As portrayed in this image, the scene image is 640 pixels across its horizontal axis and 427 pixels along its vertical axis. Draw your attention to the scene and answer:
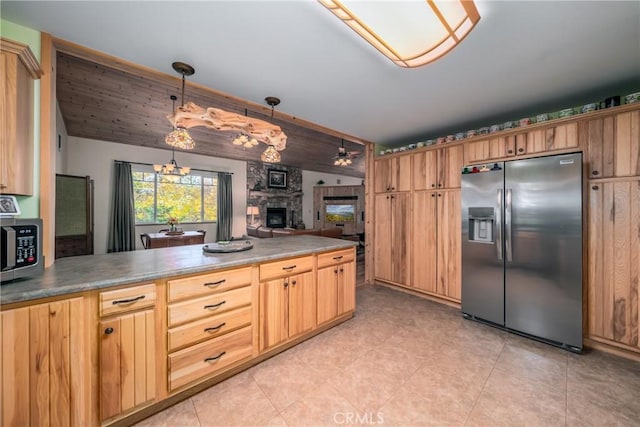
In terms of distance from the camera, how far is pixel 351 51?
1.73m

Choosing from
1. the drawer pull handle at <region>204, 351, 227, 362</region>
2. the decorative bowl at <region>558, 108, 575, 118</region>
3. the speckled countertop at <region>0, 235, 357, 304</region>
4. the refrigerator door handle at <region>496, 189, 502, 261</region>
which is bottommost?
the drawer pull handle at <region>204, 351, 227, 362</region>

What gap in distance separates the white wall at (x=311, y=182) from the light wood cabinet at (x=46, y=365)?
8.29 metres

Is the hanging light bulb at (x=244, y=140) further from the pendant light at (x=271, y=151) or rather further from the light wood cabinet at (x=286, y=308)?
the light wood cabinet at (x=286, y=308)

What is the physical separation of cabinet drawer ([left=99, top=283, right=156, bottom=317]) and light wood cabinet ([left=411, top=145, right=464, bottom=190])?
129 inches

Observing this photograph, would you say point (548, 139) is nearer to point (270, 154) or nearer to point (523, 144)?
point (523, 144)

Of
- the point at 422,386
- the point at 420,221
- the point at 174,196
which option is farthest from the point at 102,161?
the point at 422,386

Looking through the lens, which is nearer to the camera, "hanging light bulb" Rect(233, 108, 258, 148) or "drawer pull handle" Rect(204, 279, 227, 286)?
"drawer pull handle" Rect(204, 279, 227, 286)

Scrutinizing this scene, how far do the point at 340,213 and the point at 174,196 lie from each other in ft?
18.8

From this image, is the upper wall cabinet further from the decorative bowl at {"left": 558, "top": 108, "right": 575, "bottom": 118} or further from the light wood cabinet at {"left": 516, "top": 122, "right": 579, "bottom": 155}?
the decorative bowl at {"left": 558, "top": 108, "right": 575, "bottom": 118}

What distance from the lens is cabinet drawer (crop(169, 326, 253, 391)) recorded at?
154 cm

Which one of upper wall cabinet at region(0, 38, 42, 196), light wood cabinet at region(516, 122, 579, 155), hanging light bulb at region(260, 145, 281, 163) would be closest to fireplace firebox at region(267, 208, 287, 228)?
hanging light bulb at region(260, 145, 281, 163)

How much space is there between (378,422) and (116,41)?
3061 millimetres

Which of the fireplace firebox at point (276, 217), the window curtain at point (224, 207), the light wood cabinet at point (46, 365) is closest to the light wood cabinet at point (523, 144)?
the light wood cabinet at point (46, 365)

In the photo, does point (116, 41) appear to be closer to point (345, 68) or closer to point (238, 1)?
point (238, 1)
